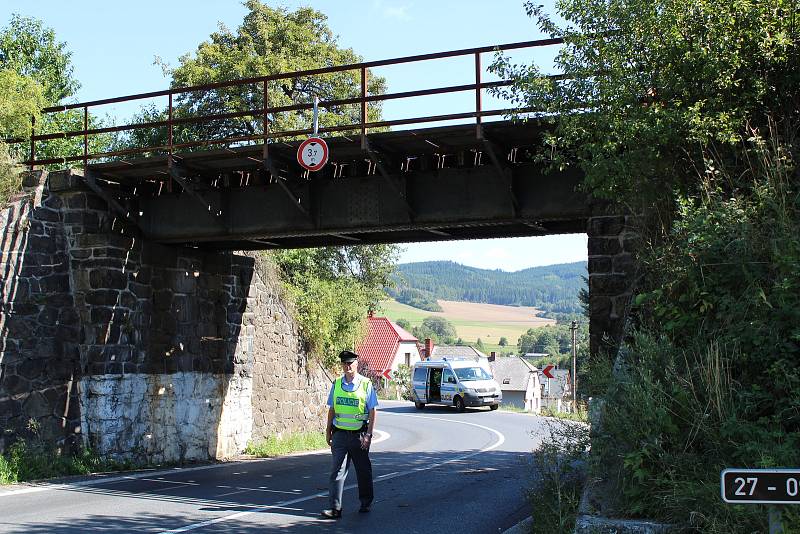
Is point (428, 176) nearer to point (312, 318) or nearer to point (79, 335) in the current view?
point (79, 335)

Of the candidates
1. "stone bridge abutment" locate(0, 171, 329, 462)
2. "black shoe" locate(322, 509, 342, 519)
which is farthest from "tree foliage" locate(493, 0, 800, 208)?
"stone bridge abutment" locate(0, 171, 329, 462)

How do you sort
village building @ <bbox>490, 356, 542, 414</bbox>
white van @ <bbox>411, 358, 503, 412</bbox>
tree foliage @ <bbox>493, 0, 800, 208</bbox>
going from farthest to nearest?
village building @ <bbox>490, 356, 542, 414</bbox>
white van @ <bbox>411, 358, 503, 412</bbox>
tree foliage @ <bbox>493, 0, 800, 208</bbox>

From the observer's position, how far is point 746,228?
307 inches

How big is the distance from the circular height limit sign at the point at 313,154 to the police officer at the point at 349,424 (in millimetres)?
4421

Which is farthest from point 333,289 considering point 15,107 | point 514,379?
point 514,379

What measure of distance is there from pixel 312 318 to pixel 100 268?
334 inches

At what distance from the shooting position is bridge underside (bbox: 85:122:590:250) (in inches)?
523

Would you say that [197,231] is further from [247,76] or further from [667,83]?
[247,76]

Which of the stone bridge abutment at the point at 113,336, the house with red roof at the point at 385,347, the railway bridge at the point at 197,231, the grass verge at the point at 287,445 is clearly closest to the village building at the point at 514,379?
the house with red roof at the point at 385,347

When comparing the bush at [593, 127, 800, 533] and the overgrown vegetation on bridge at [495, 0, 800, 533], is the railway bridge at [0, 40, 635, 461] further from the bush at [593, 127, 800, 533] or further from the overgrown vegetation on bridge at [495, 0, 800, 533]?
the bush at [593, 127, 800, 533]

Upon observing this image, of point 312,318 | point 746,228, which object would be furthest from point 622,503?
point 312,318

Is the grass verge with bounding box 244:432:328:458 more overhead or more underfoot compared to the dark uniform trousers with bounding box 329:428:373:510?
more underfoot

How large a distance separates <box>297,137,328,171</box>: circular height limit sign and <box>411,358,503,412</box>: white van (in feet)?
88.7

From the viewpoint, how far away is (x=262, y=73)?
31797 mm
